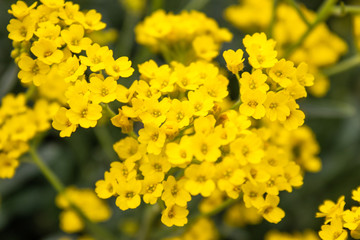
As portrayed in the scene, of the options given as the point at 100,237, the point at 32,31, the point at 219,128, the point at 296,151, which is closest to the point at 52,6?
the point at 32,31

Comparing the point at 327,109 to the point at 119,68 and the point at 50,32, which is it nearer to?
the point at 119,68

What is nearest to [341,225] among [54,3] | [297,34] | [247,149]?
[247,149]

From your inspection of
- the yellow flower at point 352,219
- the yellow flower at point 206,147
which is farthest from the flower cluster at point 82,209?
the yellow flower at point 352,219

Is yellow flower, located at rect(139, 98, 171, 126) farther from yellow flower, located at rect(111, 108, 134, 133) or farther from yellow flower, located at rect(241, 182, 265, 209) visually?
yellow flower, located at rect(241, 182, 265, 209)

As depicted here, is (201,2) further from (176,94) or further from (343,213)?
(343,213)

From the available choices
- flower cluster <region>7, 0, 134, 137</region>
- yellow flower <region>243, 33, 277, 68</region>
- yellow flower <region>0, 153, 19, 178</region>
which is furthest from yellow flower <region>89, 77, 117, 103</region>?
yellow flower <region>0, 153, 19, 178</region>
